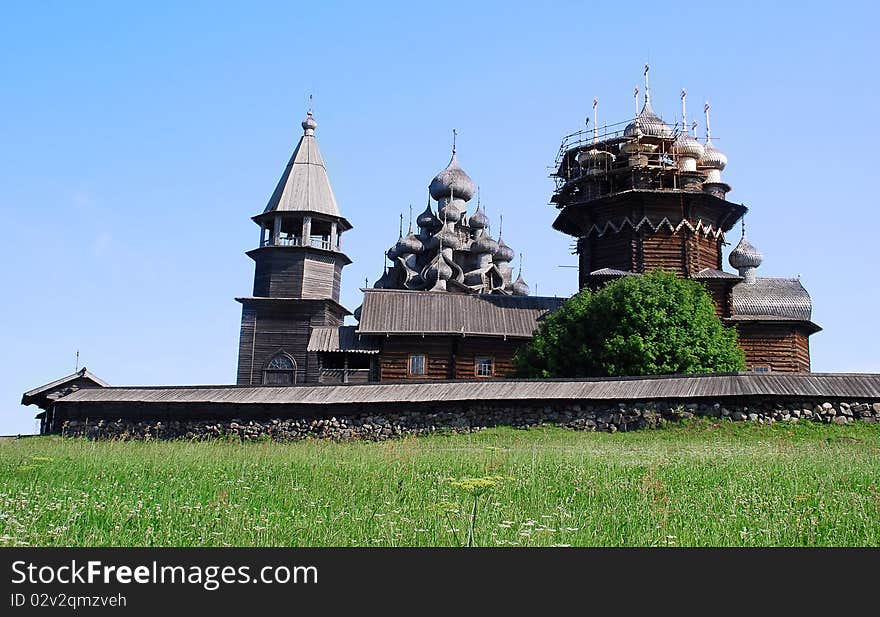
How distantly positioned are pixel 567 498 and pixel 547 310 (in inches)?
915

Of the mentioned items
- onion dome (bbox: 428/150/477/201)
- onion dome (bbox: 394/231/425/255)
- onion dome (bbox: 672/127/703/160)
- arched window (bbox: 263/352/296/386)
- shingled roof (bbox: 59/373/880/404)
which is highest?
onion dome (bbox: 428/150/477/201)

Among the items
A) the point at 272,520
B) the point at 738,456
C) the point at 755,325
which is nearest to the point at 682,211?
the point at 755,325

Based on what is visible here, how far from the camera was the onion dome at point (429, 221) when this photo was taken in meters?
45.0

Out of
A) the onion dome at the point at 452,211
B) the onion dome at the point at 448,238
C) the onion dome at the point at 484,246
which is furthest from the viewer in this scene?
the onion dome at the point at 452,211

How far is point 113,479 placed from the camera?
32.3 ft

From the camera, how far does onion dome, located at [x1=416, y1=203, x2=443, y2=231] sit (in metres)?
45.0

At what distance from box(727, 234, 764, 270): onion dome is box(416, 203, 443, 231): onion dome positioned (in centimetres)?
1686

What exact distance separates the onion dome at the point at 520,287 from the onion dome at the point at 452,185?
5256 mm

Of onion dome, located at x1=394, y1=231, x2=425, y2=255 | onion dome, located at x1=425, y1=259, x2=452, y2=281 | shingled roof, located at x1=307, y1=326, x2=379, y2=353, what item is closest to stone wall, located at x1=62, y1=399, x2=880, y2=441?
shingled roof, located at x1=307, y1=326, x2=379, y2=353

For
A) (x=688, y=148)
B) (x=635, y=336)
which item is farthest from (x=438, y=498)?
(x=688, y=148)

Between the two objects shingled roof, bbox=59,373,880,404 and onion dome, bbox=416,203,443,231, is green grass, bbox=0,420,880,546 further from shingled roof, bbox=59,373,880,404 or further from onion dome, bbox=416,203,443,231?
onion dome, bbox=416,203,443,231

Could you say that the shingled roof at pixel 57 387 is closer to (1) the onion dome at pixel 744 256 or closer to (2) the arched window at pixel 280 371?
(2) the arched window at pixel 280 371

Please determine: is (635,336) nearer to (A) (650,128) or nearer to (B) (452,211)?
(A) (650,128)

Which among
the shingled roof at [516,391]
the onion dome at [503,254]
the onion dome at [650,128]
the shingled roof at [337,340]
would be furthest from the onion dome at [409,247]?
the shingled roof at [516,391]
